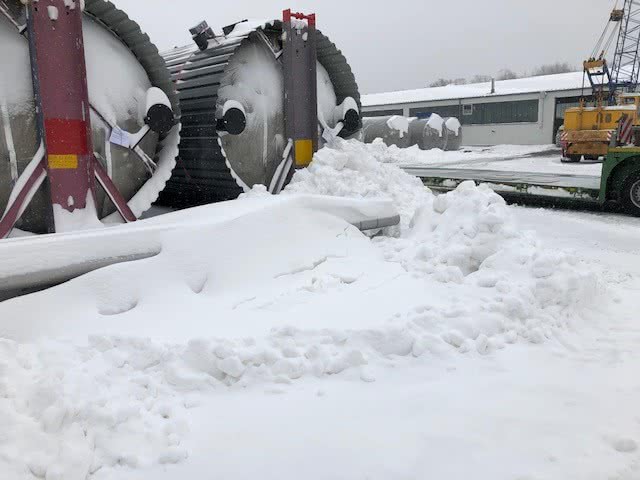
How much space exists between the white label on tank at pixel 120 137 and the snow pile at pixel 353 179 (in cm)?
189

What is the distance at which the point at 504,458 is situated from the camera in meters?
2.25

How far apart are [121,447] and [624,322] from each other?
3.38m

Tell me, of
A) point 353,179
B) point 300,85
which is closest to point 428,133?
point 300,85

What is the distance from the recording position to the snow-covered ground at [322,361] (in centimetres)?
222

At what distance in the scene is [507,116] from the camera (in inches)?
1244

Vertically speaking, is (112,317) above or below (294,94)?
below

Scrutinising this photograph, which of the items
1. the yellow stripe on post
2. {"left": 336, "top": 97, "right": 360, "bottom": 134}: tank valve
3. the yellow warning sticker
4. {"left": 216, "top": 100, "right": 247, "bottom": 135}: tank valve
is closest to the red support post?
the yellow warning sticker

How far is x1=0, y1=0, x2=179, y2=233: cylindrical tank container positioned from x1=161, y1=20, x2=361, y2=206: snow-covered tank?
74cm

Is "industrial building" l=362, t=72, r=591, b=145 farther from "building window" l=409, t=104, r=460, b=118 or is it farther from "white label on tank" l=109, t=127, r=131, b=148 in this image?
"white label on tank" l=109, t=127, r=131, b=148

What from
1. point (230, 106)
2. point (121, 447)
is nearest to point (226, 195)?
point (230, 106)

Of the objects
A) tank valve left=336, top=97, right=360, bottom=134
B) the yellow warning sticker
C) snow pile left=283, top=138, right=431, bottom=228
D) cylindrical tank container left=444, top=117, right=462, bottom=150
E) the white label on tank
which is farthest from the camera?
cylindrical tank container left=444, top=117, right=462, bottom=150

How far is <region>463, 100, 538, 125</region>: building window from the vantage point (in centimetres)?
3066

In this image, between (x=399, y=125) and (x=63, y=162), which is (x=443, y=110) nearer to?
(x=399, y=125)

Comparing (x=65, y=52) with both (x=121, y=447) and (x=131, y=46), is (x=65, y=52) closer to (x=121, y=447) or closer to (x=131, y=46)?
(x=131, y=46)
